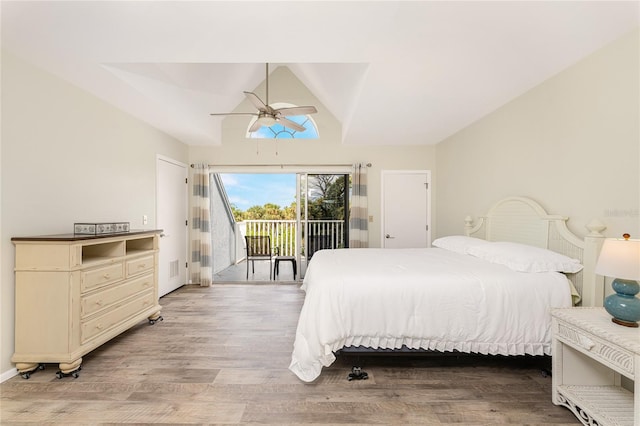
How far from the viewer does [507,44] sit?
1.88 meters

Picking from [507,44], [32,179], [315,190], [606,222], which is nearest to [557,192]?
[606,222]

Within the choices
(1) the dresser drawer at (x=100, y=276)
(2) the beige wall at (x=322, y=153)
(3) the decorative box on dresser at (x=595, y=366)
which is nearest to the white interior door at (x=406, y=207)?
(2) the beige wall at (x=322, y=153)

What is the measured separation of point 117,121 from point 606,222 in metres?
4.64

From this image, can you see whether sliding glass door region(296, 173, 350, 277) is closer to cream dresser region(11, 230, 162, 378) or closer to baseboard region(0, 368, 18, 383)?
cream dresser region(11, 230, 162, 378)

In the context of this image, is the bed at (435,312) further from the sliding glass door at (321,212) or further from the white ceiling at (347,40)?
the sliding glass door at (321,212)

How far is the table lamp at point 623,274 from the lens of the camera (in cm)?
136

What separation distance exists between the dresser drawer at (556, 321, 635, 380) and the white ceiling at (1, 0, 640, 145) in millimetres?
1873

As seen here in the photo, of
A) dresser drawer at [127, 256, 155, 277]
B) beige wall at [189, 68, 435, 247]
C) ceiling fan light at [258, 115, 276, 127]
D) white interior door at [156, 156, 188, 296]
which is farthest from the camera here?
beige wall at [189, 68, 435, 247]

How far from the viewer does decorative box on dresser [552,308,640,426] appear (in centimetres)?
128

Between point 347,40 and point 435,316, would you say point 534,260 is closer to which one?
point 435,316

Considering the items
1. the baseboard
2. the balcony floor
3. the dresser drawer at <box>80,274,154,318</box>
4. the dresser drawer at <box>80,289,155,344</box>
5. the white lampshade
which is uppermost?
the white lampshade

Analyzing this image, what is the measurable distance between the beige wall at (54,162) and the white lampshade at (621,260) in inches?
152

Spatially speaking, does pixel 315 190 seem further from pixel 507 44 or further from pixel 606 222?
pixel 606 222

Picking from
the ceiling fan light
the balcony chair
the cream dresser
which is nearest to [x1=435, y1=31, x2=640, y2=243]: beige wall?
the ceiling fan light
